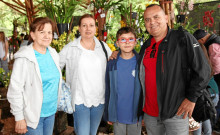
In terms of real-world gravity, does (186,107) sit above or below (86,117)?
above

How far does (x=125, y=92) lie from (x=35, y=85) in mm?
935

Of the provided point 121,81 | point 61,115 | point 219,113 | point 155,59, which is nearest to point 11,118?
point 61,115

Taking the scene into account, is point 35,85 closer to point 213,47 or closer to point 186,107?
point 186,107

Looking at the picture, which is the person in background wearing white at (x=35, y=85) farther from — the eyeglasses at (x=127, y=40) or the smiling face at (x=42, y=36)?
the eyeglasses at (x=127, y=40)

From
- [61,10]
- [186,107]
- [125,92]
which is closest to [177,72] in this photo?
[186,107]

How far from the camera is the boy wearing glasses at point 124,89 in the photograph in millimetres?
2021

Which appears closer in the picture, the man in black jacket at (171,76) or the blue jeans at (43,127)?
the man in black jacket at (171,76)

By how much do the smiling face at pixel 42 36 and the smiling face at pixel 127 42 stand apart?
31.1 inches

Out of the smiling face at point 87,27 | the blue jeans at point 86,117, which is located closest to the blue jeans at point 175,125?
the blue jeans at point 86,117

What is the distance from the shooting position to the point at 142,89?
1968 mm

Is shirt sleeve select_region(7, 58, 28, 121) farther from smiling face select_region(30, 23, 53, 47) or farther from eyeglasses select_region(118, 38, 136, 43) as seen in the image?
eyeglasses select_region(118, 38, 136, 43)

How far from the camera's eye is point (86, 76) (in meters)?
2.07

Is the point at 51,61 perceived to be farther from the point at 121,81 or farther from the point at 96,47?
the point at 121,81

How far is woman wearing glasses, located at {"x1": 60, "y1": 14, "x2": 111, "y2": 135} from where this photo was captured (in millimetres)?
2078
